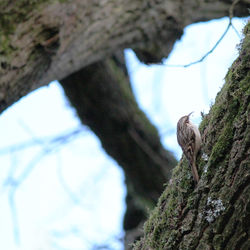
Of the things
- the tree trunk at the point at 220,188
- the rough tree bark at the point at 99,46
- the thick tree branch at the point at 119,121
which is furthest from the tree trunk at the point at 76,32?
the tree trunk at the point at 220,188

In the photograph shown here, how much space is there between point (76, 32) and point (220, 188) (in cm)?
175

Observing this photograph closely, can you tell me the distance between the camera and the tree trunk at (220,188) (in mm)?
1505

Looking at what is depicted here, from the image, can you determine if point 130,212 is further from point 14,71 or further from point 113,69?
point 14,71

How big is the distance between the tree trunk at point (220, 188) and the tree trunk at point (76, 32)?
4.30 ft

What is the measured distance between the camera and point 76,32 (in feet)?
9.90

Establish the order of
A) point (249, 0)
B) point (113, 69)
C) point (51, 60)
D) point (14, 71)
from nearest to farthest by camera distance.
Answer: point (14, 71) → point (51, 60) → point (249, 0) → point (113, 69)

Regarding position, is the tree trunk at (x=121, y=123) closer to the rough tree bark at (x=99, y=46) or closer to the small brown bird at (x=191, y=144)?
the rough tree bark at (x=99, y=46)

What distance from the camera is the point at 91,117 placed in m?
4.11

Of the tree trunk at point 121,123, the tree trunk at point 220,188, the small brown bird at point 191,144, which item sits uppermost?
the tree trunk at point 121,123

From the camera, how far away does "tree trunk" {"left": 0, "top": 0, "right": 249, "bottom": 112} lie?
2711 mm

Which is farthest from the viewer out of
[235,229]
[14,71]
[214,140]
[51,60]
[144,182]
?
[144,182]

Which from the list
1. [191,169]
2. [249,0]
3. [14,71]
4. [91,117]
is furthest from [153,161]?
[191,169]

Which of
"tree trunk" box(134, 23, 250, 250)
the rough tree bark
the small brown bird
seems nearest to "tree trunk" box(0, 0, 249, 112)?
the rough tree bark

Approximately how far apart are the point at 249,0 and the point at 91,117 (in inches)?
61.0
